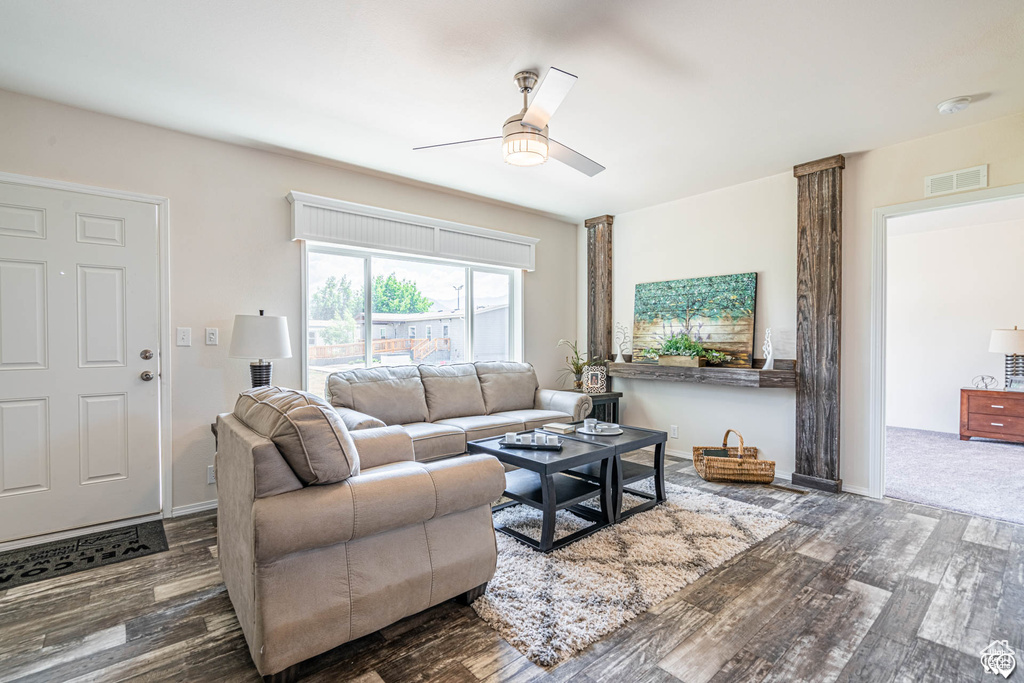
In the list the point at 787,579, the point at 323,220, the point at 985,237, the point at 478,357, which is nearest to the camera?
the point at 787,579

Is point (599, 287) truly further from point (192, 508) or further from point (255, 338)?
point (192, 508)

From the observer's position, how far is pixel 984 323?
217 inches

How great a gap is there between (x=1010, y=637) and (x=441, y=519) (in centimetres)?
219

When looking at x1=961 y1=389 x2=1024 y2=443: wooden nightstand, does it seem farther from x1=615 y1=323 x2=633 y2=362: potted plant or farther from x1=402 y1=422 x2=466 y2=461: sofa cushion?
x1=402 y1=422 x2=466 y2=461: sofa cushion

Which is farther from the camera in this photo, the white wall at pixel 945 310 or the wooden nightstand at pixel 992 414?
the white wall at pixel 945 310

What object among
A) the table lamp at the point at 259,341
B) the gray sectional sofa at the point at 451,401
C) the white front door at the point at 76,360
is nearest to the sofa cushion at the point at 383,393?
the gray sectional sofa at the point at 451,401

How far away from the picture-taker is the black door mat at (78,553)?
230cm

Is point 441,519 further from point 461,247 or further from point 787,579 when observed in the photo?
point 461,247

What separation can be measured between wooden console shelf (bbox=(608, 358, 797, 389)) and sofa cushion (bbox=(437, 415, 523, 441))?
4.89 ft

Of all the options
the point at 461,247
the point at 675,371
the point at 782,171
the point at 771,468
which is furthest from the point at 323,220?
the point at 771,468

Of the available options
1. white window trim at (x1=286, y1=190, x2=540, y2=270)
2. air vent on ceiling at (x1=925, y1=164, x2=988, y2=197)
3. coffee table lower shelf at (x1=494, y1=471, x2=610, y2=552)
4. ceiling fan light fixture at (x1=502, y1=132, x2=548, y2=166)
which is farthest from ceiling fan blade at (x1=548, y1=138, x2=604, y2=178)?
air vent on ceiling at (x1=925, y1=164, x2=988, y2=197)

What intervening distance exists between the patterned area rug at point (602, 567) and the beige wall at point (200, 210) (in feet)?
6.85

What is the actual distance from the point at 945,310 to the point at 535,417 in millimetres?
5560

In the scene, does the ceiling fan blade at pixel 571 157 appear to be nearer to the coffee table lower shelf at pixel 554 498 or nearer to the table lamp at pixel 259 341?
the coffee table lower shelf at pixel 554 498
